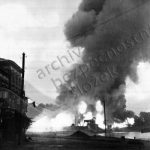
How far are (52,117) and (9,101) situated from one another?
40.8 meters

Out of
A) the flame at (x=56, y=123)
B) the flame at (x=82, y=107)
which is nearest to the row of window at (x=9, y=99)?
the flame at (x=82, y=107)

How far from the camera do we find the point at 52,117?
279 ft

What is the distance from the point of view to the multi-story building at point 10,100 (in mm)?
37719

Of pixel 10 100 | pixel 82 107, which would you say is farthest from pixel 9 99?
pixel 82 107

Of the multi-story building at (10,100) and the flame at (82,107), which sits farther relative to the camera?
the flame at (82,107)

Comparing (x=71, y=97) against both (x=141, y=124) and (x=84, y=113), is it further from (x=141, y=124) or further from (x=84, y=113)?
(x=141, y=124)

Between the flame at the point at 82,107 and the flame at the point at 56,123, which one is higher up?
the flame at the point at 82,107

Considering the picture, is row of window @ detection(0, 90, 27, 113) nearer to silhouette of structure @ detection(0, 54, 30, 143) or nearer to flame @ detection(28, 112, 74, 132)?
silhouette of structure @ detection(0, 54, 30, 143)

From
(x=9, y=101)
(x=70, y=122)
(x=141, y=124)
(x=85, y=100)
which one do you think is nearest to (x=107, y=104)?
(x=85, y=100)

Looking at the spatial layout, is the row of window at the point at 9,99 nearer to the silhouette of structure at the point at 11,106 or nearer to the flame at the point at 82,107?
the silhouette of structure at the point at 11,106

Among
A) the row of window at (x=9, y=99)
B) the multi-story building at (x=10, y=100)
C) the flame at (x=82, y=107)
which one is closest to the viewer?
the multi-story building at (x=10, y=100)

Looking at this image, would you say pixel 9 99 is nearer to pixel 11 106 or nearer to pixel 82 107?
pixel 11 106

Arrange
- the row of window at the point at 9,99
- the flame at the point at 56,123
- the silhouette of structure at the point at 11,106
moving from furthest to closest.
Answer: the flame at the point at 56,123
the row of window at the point at 9,99
the silhouette of structure at the point at 11,106

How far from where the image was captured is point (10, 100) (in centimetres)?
4591
